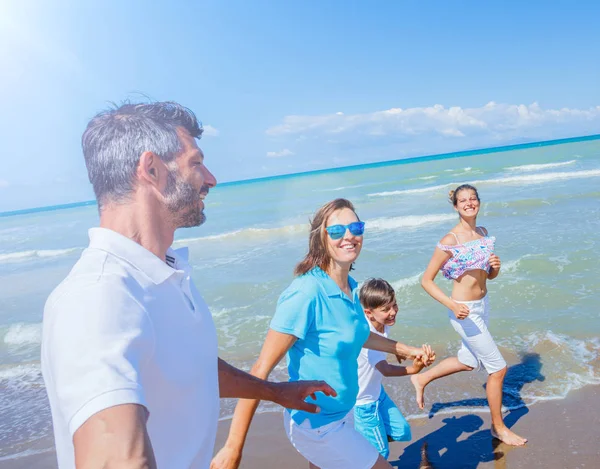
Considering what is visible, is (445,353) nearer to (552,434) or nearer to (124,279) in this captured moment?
(552,434)

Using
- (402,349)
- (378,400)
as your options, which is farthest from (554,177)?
(402,349)

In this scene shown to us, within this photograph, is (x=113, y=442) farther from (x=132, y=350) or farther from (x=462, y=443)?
(x=462, y=443)

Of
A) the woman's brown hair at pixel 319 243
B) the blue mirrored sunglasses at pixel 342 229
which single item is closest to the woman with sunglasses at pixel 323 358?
the woman's brown hair at pixel 319 243

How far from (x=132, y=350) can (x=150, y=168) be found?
24.4 inches

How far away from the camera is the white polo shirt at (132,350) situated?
899 millimetres

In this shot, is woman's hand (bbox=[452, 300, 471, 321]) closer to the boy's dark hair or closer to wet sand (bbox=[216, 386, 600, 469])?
the boy's dark hair

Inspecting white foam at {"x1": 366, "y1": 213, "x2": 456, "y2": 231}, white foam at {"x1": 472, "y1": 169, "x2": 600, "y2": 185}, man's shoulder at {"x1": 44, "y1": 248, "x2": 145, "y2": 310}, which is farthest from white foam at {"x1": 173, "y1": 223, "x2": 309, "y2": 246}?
man's shoulder at {"x1": 44, "y1": 248, "x2": 145, "y2": 310}

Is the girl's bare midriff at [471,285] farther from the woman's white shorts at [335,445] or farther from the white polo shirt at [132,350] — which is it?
the white polo shirt at [132,350]

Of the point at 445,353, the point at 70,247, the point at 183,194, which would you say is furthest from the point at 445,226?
the point at 70,247

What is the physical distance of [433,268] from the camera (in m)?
4.37

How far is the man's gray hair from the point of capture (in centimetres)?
135

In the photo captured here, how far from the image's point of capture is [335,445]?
2414mm

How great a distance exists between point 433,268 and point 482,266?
46cm

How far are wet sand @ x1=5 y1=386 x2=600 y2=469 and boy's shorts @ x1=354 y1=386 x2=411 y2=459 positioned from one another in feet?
2.05
